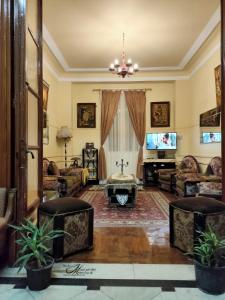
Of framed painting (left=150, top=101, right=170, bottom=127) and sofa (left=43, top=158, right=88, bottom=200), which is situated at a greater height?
framed painting (left=150, top=101, right=170, bottom=127)

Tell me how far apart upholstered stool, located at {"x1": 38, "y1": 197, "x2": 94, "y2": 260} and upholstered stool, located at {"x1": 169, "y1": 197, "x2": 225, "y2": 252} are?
0.96m

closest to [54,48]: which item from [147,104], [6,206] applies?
[147,104]

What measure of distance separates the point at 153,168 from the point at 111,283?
19.0 ft

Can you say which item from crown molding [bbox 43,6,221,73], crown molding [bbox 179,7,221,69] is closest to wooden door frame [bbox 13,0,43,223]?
crown molding [bbox 43,6,221,73]

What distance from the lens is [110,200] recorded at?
5.10m

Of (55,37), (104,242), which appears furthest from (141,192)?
(55,37)

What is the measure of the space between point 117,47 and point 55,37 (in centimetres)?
152

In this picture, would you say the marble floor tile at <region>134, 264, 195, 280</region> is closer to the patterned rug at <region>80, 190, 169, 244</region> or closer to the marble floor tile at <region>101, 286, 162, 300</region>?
the marble floor tile at <region>101, 286, 162, 300</region>

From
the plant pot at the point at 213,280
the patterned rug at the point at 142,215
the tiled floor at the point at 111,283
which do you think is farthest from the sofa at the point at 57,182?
the plant pot at the point at 213,280

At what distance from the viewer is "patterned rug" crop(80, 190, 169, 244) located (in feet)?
11.7

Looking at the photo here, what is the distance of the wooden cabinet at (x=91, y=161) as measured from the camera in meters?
8.22

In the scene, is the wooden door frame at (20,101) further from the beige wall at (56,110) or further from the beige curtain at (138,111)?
the beige curtain at (138,111)

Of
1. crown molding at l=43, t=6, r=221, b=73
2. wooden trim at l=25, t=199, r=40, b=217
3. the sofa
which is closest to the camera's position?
wooden trim at l=25, t=199, r=40, b=217

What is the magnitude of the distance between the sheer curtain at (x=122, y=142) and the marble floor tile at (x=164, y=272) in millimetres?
6009
